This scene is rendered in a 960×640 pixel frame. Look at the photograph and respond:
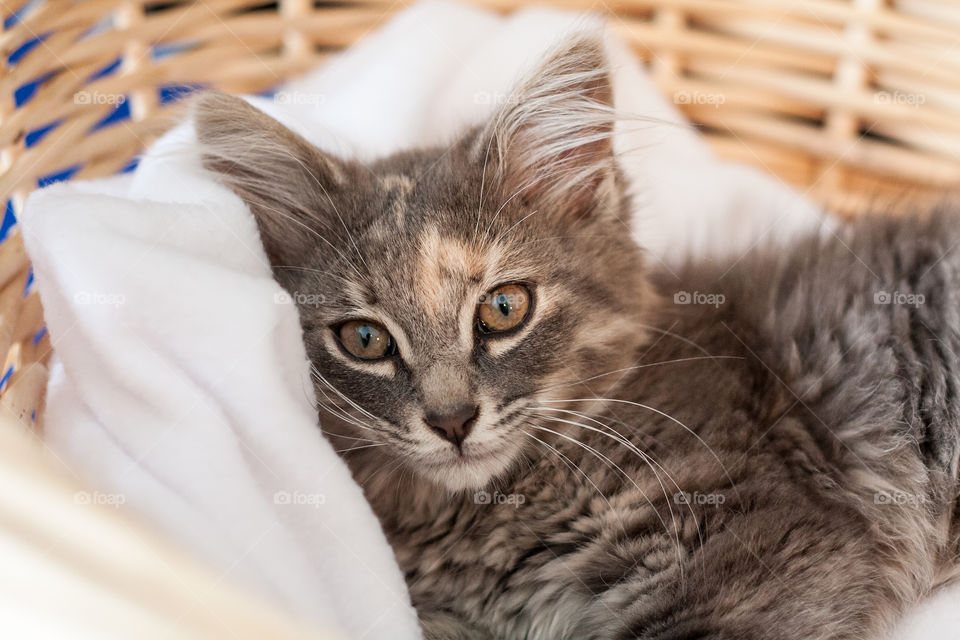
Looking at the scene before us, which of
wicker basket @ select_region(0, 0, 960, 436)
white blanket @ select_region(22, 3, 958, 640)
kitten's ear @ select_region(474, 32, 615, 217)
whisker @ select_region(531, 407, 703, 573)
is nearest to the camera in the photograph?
white blanket @ select_region(22, 3, 958, 640)

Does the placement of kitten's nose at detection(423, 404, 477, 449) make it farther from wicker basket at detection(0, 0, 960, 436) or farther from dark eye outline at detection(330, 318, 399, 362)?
wicker basket at detection(0, 0, 960, 436)

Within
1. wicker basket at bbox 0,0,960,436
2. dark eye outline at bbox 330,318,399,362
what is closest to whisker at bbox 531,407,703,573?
dark eye outline at bbox 330,318,399,362

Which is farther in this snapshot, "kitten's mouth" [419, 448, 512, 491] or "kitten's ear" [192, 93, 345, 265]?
→ "kitten's ear" [192, 93, 345, 265]

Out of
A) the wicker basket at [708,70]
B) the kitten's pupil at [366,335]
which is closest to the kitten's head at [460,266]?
the kitten's pupil at [366,335]

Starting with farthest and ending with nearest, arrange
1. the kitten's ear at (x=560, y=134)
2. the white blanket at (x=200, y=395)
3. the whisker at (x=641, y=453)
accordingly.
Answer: the kitten's ear at (x=560, y=134), the whisker at (x=641, y=453), the white blanket at (x=200, y=395)

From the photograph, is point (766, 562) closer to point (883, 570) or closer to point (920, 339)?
point (883, 570)

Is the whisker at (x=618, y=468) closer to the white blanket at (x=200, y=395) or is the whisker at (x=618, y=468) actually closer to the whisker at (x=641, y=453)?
the whisker at (x=641, y=453)

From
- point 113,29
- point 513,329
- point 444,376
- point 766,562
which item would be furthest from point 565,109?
point 113,29

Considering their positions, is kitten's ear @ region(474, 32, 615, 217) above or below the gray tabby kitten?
above
